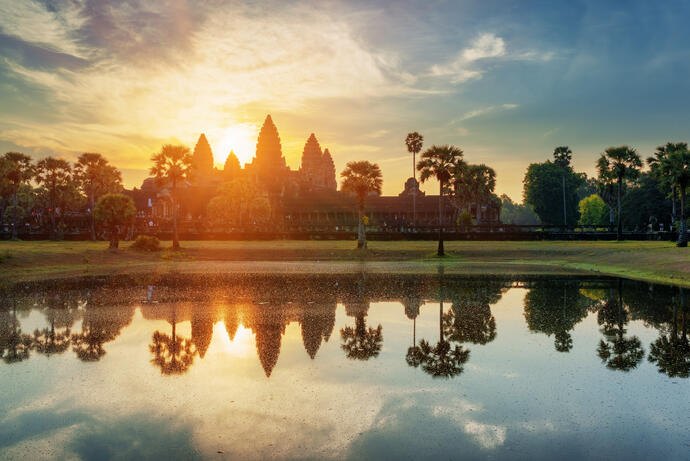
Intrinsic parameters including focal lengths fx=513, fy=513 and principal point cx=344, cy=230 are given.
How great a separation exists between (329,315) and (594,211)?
10604 cm

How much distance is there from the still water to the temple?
133 feet

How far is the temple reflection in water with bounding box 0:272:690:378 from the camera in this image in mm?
10320

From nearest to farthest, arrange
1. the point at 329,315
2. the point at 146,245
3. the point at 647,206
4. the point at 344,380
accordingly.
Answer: the point at 344,380
the point at 329,315
the point at 146,245
the point at 647,206

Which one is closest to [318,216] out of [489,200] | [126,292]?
[489,200]

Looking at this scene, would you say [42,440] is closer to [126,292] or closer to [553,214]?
[126,292]

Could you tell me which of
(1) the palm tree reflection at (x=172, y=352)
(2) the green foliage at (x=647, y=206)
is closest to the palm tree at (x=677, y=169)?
(2) the green foliage at (x=647, y=206)

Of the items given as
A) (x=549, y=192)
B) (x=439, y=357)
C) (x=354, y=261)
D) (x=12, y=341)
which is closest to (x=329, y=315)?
(x=439, y=357)

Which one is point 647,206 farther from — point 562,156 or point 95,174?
point 95,174

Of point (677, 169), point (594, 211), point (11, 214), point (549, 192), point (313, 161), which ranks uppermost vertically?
point (313, 161)

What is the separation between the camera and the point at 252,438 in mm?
6258

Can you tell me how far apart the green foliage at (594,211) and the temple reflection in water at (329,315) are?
3578 inches

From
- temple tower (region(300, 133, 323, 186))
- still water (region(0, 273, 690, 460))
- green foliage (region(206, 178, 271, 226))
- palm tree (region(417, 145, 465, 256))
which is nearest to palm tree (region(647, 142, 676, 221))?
palm tree (region(417, 145, 465, 256))

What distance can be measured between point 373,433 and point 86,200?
324ft

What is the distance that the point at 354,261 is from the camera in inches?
1459
